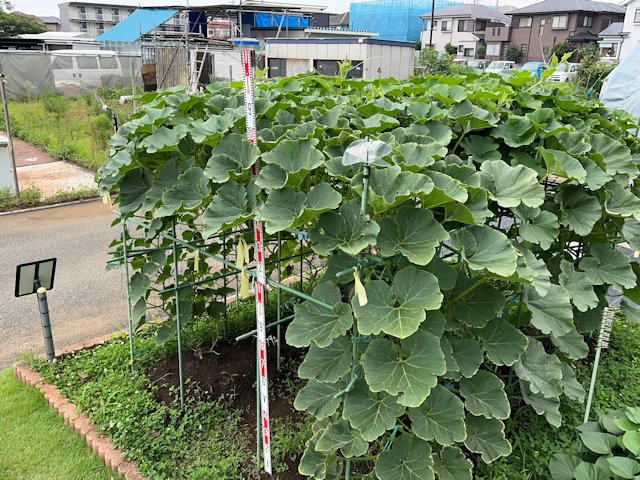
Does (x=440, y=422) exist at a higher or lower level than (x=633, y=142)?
lower

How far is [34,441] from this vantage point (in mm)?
2979

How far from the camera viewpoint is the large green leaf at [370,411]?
179cm

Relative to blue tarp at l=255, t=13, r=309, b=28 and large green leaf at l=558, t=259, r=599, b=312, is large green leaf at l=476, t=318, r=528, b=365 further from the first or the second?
blue tarp at l=255, t=13, r=309, b=28

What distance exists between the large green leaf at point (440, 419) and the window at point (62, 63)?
2063 centimetres

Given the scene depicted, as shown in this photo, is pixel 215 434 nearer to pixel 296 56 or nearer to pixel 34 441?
pixel 34 441

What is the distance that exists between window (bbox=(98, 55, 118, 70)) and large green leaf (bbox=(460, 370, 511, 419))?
21.3 metres

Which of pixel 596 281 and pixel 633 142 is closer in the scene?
pixel 596 281

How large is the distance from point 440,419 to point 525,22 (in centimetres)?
5370

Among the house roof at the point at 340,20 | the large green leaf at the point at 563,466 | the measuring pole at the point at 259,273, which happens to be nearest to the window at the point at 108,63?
the measuring pole at the point at 259,273

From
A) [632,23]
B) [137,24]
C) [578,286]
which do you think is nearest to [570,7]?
[632,23]

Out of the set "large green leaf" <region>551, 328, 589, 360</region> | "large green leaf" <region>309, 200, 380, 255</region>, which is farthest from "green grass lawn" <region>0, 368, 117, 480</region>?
"large green leaf" <region>551, 328, 589, 360</region>

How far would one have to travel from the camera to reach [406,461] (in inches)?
76.4

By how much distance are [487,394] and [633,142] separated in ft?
7.55

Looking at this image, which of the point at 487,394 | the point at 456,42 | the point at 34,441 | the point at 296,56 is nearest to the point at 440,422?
the point at 487,394
